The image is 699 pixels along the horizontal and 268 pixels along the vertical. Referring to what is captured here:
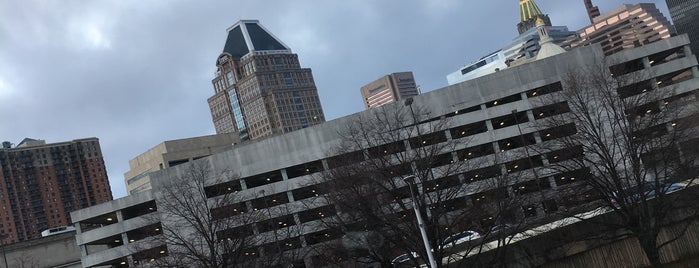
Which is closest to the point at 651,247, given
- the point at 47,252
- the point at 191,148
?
A: the point at 47,252

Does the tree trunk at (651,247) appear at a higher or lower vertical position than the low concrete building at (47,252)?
lower

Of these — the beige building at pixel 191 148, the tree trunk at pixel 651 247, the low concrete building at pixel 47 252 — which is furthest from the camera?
the beige building at pixel 191 148

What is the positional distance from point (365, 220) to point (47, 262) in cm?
6675

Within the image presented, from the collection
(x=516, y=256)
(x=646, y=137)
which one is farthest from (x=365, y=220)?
(x=646, y=137)

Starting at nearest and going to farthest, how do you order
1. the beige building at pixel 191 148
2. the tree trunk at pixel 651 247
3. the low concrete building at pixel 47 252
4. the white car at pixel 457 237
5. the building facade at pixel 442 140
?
1. the white car at pixel 457 237
2. the tree trunk at pixel 651 247
3. the building facade at pixel 442 140
4. the low concrete building at pixel 47 252
5. the beige building at pixel 191 148

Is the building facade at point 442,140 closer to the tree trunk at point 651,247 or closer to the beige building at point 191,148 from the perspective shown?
the tree trunk at point 651,247

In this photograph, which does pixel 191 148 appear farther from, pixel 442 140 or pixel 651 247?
pixel 651 247

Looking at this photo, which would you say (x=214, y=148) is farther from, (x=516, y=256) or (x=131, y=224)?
(x=516, y=256)

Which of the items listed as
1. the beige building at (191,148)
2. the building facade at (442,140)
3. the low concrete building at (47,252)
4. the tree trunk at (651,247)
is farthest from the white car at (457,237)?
the beige building at (191,148)

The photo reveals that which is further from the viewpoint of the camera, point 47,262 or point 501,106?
point 47,262

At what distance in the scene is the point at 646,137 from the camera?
34.6 m

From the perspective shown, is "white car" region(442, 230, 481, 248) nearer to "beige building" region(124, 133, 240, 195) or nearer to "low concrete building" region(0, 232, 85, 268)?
"low concrete building" region(0, 232, 85, 268)

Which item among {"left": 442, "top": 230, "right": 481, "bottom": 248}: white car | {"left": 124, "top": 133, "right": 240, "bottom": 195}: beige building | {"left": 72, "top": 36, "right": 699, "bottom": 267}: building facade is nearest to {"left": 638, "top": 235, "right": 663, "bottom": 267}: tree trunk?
{"left": 442, "top": 230, "right": 481, "bottom": 248}: white car

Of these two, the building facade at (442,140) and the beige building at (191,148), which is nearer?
the building facade at (442,140)
